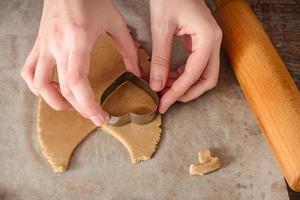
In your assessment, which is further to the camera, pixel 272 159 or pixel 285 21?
pixel 285 21

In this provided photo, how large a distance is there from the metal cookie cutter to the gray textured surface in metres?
0.06

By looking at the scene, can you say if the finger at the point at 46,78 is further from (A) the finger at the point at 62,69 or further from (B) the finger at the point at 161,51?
(B) the finger at the point at 161,51

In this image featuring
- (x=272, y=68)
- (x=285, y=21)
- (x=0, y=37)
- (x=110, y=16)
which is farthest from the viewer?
(x=285, y=21)

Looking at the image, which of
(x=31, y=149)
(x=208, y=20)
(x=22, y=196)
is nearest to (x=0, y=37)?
(x=31, y=149)

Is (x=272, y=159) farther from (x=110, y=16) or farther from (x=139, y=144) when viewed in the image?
(x=110, y=16)

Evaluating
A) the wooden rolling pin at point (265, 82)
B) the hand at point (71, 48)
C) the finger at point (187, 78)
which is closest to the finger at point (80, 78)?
the hand at point (71, 48)

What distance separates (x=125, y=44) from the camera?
117 cm

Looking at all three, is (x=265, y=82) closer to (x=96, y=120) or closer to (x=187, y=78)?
(x=187, y=78)

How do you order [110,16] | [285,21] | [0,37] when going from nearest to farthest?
[110,16], [0,37], [285,21]

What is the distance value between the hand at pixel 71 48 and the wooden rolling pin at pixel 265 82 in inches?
14.6

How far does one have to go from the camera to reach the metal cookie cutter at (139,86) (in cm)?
120

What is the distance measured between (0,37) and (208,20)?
2.33ft

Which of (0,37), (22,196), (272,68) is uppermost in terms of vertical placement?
(272,68)

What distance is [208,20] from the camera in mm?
1169
